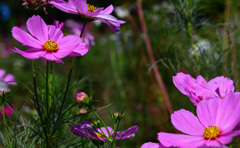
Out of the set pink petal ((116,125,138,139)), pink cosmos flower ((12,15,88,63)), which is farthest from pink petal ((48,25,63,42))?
pink petal ((116,125,138,139))

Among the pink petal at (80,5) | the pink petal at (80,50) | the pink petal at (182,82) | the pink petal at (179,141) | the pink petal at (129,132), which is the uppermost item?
the pink petal at (80,5)

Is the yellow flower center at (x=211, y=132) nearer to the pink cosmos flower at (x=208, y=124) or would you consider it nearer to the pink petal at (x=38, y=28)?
the pink cosmos flower at (x=208, y=124)

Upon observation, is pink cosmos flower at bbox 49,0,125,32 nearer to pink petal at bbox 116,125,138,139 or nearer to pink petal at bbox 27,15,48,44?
pink petal at bbox 27,15,48,44

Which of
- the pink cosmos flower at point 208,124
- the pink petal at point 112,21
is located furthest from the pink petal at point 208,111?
the pink petal at point 112,21

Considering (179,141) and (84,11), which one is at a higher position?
(84,11)

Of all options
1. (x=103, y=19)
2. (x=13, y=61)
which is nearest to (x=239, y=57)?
(x=103, y=19)

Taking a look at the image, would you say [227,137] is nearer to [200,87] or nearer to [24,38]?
[200,87]

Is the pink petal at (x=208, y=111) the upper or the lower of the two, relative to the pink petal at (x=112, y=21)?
lower

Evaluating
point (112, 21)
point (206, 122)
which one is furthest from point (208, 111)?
point (112, 21)

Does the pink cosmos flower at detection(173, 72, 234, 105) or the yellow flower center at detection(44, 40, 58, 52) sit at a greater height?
the yellow flower center at detection(44, 40, 58, 52)
